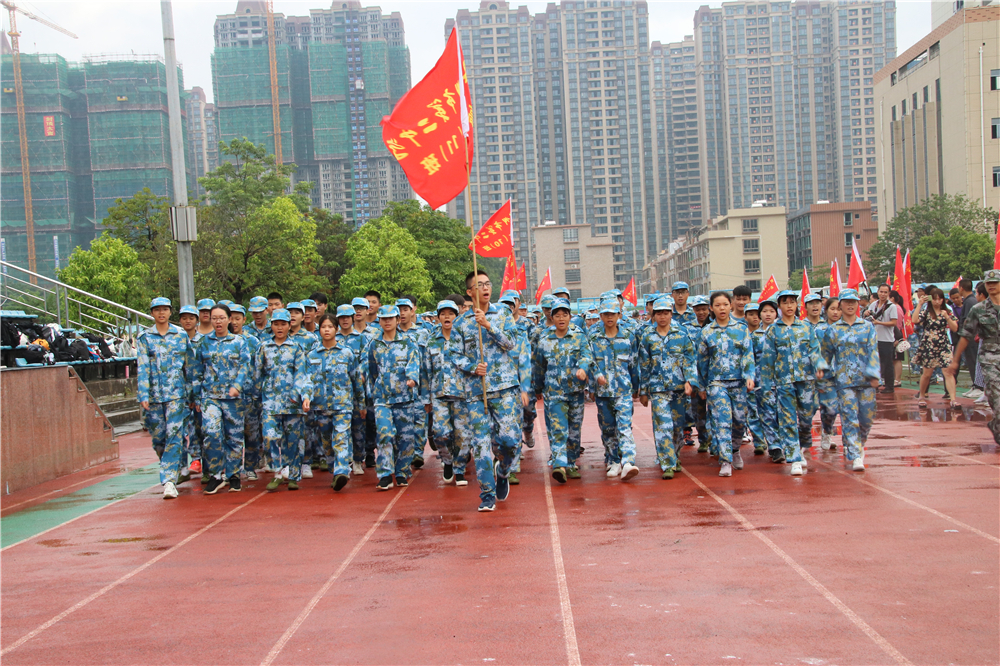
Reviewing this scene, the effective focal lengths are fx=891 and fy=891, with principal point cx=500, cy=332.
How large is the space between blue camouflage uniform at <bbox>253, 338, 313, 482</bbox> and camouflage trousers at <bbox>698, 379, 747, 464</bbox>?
152 inches

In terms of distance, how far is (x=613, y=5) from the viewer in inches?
4493

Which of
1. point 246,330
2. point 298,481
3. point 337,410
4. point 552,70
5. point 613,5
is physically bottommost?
point 298,481

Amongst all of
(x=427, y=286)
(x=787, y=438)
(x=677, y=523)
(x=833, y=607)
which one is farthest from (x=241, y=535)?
(x=427, y=286)

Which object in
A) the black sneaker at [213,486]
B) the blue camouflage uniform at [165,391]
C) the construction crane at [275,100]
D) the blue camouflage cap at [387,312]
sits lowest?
the black sneaker at [213,486]

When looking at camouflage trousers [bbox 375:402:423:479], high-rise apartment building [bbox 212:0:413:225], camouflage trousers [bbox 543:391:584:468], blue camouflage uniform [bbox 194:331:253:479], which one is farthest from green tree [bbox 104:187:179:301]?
high-rise apartment building [bbox 212:0:413:225]

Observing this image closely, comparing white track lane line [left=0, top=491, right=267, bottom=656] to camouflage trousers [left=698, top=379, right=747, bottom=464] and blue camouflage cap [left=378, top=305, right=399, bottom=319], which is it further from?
camouflage trousers [left=698, top=379, right=747, bottom=464]

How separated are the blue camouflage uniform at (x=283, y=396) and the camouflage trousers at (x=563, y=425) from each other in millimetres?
2326

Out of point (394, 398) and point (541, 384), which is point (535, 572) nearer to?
point (394, 398)

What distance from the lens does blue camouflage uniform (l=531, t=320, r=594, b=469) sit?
8289 millimetres

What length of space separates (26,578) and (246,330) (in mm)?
4174

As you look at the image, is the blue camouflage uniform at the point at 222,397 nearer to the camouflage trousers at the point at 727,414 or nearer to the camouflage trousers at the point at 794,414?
the camouflage trousers at the point at 727,414

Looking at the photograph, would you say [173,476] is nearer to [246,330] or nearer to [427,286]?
[246,330]

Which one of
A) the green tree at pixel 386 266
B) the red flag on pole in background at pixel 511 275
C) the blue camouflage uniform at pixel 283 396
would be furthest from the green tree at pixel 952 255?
the blue camouflage uniform at pixel 283 396

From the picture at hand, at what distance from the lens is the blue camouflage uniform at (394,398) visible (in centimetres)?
827
